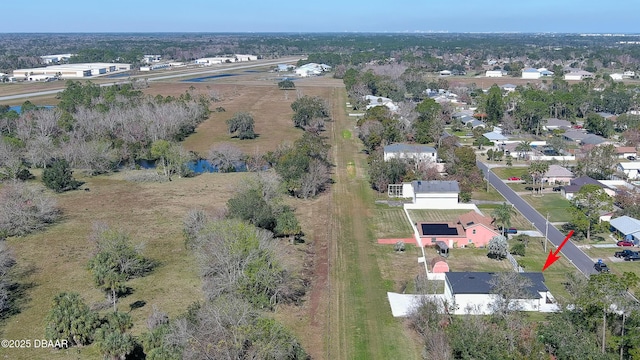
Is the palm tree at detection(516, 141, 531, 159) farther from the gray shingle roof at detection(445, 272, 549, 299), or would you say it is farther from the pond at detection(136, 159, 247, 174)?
the gray shingle roof at detection(445, 272, 549, 299)

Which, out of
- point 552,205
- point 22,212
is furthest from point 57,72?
point 552,205

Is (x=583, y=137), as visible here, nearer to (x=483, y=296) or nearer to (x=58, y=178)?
(x=483, y=296)

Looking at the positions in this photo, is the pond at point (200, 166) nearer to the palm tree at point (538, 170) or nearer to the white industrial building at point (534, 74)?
the palm tree at point (538, 170)

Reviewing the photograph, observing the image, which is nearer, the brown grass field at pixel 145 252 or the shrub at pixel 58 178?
the brown grass field at pixel 145 252

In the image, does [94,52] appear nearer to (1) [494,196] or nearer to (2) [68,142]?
(2) [68,142]

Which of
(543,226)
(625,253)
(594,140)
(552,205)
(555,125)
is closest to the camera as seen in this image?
(625,253)

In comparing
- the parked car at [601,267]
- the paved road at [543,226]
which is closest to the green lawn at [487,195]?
the paved road at [543,226]

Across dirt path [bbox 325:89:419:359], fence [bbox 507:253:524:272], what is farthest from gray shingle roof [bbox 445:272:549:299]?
dirt path [bbox 325:89:419:359]

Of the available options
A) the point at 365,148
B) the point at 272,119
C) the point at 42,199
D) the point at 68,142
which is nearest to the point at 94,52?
the point at 272,119
